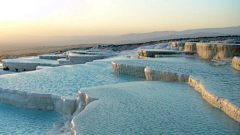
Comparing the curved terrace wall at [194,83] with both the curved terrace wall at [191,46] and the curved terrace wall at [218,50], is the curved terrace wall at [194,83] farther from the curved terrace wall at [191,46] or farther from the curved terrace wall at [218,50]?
the curved terrace wall at [191,46]

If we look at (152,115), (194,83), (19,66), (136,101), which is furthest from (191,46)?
(19,66)

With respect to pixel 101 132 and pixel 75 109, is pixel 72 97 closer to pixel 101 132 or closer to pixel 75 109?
pixel 75 109

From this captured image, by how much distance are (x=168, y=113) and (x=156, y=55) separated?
22.3 feet

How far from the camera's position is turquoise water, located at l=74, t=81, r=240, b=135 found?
2.52 metres

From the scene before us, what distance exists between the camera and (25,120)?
14.2 feet

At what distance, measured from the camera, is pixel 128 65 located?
701cm

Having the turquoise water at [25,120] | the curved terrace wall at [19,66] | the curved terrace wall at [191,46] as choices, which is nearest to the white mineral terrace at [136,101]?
the turquoise water at [25,120]

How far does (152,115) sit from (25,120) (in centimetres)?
263

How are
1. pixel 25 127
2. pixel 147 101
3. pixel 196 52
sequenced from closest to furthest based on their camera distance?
pixel 147 101, pixel 25 127, pixel 196 52

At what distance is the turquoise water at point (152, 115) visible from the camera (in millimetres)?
2523

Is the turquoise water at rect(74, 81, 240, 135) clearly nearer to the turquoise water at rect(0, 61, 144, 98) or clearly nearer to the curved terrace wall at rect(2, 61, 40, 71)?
the turquoise water at rect(0, 61, 144, 98)

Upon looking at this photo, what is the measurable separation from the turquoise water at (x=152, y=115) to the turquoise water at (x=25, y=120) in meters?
0.95

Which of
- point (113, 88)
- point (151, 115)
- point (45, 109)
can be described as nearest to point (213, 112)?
point (151, 115)

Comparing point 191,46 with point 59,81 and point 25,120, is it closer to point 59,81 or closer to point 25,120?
point 59,81
